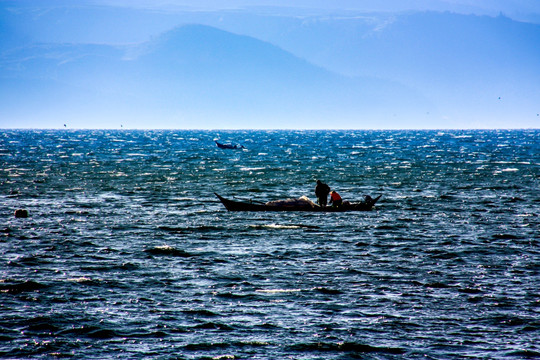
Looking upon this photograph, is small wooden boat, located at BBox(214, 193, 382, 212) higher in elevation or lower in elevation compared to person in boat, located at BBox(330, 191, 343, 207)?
lower

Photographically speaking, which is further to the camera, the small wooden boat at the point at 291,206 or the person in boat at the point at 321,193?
the person in boat at the point at 321,193

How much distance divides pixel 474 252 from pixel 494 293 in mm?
5619

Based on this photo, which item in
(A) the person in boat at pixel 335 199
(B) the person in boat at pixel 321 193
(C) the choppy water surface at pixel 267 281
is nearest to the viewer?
(C) the choppy water surface at pixel 267 281

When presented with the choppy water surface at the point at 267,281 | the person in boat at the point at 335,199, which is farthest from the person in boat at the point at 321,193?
the choppy water surface at the point at 267,281

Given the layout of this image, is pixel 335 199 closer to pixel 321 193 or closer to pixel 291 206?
pixel 321 193

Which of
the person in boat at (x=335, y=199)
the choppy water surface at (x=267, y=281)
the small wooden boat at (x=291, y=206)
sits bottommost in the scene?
the choppy water surface at (x=267, y=281)

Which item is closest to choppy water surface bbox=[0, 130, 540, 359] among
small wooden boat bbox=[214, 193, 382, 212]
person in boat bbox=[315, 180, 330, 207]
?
small wooden boat bbox=[214, 193, 382, 212]

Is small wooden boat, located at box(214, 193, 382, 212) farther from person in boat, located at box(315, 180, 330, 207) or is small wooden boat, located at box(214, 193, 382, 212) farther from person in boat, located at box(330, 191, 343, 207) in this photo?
person in boat, located at box(315, 180, 330, 207)

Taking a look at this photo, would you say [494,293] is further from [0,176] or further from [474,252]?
[0,176]

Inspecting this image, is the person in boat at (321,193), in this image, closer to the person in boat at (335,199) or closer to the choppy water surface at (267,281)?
the person in boat at (335,199)

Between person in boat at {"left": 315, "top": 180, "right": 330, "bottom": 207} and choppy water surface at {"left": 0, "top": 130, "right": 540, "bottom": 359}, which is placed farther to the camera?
person in boat at {"left": 315, "top": 180, "right": 330, "bottom": 207}

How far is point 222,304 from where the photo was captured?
1617cm

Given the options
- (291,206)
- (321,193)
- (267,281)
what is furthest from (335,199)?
(267,281)

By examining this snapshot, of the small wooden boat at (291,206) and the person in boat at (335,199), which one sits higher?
the person in boat at (335,199)
